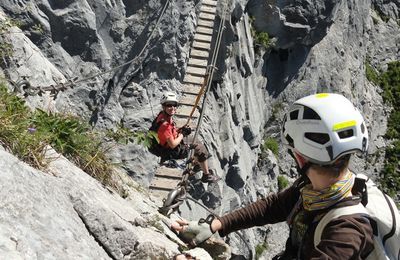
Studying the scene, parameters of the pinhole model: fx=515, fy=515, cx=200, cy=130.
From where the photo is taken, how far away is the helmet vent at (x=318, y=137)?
3.32 m

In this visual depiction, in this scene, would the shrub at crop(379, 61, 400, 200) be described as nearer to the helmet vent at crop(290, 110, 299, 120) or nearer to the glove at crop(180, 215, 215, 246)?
the glove at crop(180, 215, 215, 246)

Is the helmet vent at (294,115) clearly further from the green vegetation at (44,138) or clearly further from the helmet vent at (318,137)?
the green vegetation at (44,138)

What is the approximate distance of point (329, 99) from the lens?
11.3ft

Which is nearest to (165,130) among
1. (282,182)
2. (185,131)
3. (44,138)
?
(185,131)

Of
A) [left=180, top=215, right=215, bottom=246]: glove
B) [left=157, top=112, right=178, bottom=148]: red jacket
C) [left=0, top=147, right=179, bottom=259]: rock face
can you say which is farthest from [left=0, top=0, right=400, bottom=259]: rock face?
[left=157, top=112, right=178, bottom=148]: red jacket

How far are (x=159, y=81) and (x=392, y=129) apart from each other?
2715 cm

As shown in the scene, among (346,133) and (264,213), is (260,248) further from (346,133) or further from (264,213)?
(346,133)

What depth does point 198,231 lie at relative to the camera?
426 centimetres

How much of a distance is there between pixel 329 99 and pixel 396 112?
38535mm

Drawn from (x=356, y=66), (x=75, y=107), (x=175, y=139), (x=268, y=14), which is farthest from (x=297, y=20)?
(x=175, y=139)

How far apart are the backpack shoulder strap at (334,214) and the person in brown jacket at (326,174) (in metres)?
0.03

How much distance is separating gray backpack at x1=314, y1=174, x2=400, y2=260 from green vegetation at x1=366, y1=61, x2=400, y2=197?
112 ft

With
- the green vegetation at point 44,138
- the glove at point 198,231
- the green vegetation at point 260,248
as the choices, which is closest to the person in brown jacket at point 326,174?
the glove at point 198,231

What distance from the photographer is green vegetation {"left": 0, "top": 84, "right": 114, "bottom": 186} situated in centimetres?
393
